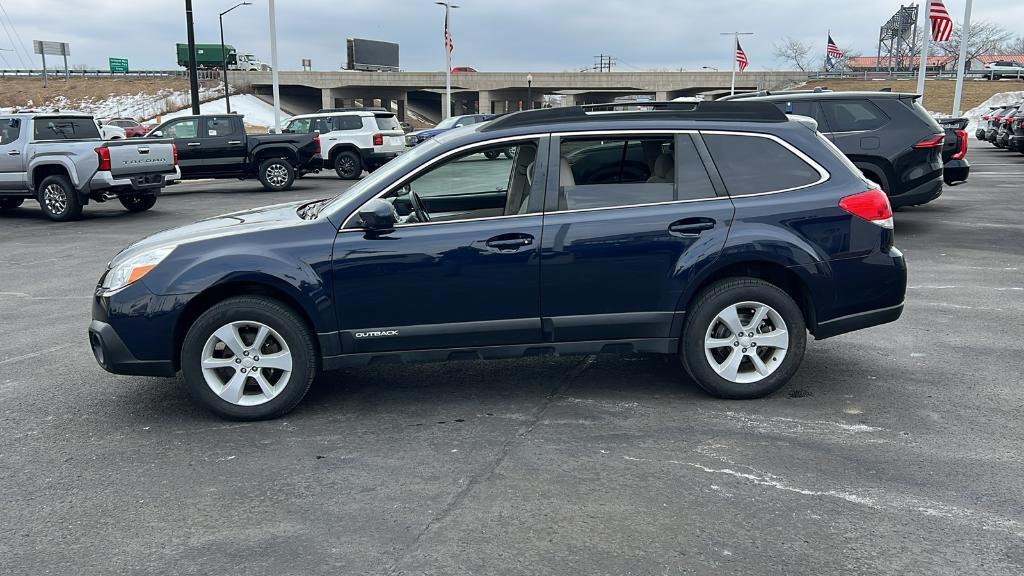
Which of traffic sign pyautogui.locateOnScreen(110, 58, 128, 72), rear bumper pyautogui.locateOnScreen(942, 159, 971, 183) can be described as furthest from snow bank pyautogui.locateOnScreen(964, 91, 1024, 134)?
traffic sign pyautogui.locateOnScreen(110, 58, 128, 72)

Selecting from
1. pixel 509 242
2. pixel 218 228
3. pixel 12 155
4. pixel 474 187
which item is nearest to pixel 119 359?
pixel 218 228

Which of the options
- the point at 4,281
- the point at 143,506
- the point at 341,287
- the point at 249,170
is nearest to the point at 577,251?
the point at 341,287

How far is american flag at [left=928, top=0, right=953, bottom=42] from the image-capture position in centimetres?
2905

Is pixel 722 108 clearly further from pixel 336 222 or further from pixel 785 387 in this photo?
pixel 336 222

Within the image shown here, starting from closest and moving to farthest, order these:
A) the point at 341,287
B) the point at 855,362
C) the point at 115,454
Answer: the point at 115,454, the point at 341,287, the point at 855,362

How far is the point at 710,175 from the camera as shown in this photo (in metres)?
5.07

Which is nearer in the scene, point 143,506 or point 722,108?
point 143,506

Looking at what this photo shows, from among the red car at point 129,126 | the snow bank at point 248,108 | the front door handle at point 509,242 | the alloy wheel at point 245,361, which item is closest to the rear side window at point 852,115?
the front door handle at point 509,242

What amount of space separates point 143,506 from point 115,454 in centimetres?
76

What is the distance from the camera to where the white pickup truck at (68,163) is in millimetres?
14469

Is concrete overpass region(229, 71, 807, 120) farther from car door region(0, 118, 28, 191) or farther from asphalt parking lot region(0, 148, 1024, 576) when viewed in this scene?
asphalt parking lot region(0, 148, 1024, 576)

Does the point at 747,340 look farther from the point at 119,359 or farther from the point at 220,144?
the point at 220,144

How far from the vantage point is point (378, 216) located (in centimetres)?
471

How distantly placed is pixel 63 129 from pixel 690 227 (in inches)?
545
